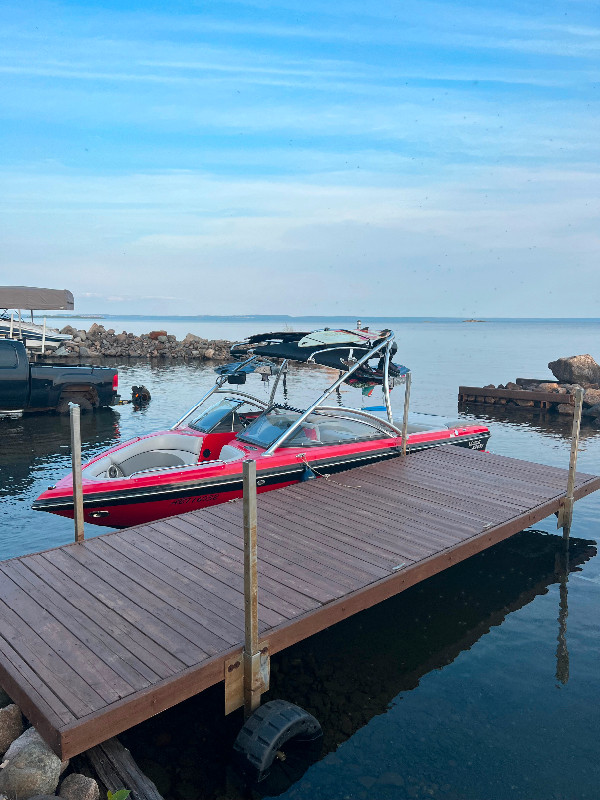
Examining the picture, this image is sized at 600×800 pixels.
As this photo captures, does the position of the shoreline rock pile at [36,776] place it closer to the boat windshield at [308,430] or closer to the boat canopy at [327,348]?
the boat windshield at [308,430]

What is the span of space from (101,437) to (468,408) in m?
17.1

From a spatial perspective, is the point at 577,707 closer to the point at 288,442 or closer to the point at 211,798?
the point at 211,798

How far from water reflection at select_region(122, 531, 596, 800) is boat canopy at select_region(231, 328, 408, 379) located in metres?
4.15

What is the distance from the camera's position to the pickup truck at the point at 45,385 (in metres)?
20.3

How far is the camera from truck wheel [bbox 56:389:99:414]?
885 inches

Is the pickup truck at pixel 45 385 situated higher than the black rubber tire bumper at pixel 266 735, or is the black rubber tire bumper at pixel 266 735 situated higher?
the pickup truck at pixel 45 385

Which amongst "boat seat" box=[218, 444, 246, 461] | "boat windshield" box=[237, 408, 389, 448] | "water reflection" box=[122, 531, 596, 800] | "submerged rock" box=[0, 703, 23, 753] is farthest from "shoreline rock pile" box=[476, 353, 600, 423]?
"submerged rock" box=[0, 703, 23, 753]

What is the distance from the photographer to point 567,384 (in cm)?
3067

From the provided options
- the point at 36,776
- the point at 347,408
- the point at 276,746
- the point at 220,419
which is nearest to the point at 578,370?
the point at 347,408

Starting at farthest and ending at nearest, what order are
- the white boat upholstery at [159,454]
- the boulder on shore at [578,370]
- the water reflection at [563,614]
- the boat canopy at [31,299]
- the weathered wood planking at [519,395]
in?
the boulder on shore at [578,370]
the boat canopy at [31,299]
the weathered wood planking at [519,395]
the white boat upholstery at [159,454]
the water reflection at [563,614]

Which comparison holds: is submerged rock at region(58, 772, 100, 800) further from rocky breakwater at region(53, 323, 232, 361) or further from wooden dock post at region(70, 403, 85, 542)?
rocky breakwater at region(53, 323, 232, 361)

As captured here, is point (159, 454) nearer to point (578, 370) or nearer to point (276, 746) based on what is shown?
point (276, 746)

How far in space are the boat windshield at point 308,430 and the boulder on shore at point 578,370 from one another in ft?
75.8

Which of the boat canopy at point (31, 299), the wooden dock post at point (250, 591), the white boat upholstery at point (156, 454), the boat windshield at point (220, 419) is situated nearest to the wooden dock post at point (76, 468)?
the white boat upholstery at point (156, 454)
